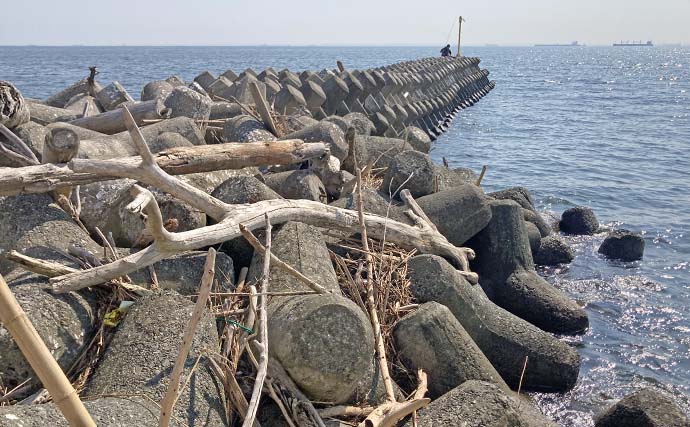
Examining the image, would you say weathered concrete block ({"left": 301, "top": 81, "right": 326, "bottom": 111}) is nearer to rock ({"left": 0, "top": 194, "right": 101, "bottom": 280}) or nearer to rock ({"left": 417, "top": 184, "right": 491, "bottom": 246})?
rock ({"left": 417, "top": 184, "right": 491, "bottom": 246})

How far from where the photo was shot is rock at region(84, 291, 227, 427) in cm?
324

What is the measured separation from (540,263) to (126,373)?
8328mm

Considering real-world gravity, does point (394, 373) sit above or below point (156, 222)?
below

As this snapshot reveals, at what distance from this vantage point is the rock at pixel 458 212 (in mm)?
7055

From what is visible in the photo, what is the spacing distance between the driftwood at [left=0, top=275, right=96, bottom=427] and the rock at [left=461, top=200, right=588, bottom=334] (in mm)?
6592

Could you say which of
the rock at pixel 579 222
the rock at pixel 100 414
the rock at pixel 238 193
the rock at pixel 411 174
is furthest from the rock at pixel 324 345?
the rock at pixel 579 222

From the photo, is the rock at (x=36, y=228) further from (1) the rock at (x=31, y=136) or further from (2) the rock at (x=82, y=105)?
(2) the rock at (x=82, y=105)

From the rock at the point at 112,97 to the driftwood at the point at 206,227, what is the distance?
21.3 feet

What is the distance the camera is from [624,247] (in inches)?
432

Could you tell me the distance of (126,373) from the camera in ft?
11.0

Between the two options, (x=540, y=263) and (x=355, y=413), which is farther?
(x=540, y=263)

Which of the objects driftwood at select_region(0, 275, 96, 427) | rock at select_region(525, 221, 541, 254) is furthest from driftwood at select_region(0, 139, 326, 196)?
rock at select_region(525, 221, 541, 254)

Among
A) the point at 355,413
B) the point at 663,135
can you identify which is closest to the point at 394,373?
the point at 355,413

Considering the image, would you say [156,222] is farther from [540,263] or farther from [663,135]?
[663,135]
